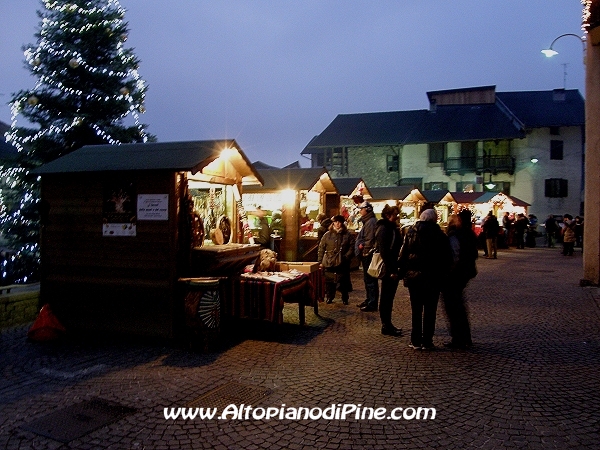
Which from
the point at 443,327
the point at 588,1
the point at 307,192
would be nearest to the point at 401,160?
the point at 307,192

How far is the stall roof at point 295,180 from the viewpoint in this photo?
14.9 meters

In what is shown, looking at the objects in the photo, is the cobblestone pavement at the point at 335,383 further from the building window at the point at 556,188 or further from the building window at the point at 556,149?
the building window at the point at 556,149

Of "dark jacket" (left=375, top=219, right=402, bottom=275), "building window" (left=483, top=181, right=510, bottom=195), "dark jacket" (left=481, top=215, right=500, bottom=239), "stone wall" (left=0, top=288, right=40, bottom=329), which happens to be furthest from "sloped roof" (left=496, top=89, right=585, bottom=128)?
"stone wall" (left=0, top=288, right=40, bottom=329)

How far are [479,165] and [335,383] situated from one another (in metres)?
35.9

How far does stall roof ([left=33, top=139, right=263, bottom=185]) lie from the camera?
6855 millimetres

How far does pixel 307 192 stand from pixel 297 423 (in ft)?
37.5

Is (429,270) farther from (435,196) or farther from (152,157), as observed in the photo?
(435,196)

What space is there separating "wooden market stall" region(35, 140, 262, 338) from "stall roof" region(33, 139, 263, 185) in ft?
0.05

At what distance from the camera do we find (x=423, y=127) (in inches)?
1614

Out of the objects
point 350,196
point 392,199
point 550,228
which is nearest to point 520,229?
point 550,228

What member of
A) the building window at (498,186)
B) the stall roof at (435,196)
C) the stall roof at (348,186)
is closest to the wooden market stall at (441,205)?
the stall roof at (435,196)

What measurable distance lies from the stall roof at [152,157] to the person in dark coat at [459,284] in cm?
362

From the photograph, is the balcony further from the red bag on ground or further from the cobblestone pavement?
the red bag on ground

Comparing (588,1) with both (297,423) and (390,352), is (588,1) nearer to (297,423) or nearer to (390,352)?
(390,352)
